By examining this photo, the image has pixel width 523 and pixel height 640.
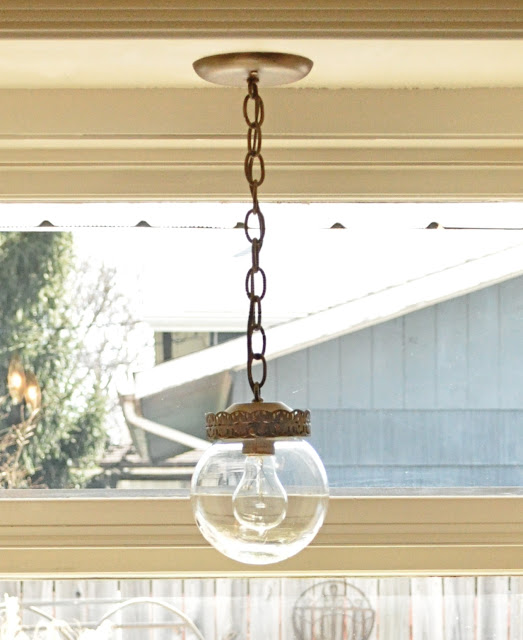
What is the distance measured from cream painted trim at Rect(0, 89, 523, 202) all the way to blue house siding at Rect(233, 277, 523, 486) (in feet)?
0.98

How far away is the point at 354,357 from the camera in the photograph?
80.8 inches

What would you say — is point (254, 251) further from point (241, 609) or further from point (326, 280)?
point (241, 609)

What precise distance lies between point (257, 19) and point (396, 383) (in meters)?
0.85

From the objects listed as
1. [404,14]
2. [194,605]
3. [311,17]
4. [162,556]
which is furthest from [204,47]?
[194,605]

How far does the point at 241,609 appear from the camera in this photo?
2.00 metres

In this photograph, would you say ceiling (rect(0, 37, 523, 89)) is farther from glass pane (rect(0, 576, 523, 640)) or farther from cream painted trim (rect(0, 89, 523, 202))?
glass pane (rect(0, 576, 523, 640))

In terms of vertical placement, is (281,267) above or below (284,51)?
below

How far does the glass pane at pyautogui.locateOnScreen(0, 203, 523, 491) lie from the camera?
6.63 ft

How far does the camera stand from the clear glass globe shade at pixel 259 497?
4.49ft

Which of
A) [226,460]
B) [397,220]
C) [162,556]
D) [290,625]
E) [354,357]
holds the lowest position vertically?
[290,625]

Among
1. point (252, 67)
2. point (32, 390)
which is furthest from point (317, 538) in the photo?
point (252, 67)

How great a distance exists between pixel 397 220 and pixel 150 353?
56 cm

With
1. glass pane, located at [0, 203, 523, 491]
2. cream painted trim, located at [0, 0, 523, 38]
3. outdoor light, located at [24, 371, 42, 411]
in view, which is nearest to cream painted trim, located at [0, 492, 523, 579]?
glass pane, located at [0, 203, 523, 491]

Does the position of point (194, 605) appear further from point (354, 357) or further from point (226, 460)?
point (226, 460)
